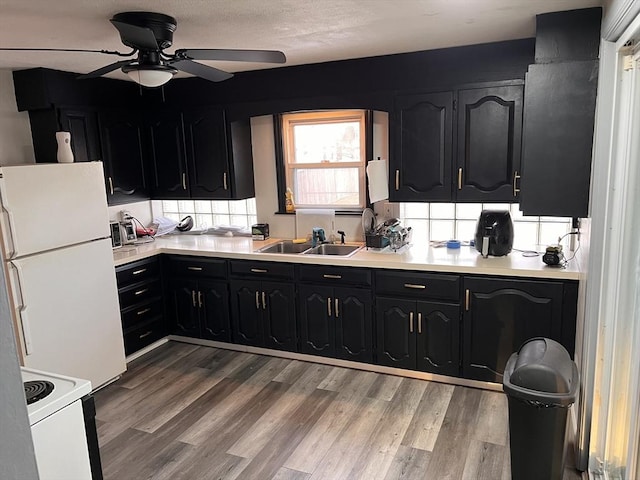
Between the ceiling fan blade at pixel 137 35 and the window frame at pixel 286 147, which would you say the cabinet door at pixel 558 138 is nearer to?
the window frame at pixel 286 147

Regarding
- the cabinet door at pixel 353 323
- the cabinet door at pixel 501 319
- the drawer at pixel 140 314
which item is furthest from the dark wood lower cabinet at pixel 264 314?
the cabinet door at pixel 501 319

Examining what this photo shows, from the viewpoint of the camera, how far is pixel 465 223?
376 cm

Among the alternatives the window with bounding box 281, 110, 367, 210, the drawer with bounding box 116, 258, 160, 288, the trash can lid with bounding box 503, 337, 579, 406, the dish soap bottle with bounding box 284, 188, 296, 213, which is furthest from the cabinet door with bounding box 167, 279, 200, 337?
the trash can lid with bounding box 503, 337, 579, 406

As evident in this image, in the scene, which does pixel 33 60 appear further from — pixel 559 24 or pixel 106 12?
pixel 559 24

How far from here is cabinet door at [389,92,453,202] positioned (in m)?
3.41

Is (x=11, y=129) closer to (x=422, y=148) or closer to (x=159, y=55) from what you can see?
(x=159, y=55)

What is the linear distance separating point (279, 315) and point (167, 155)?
1801mm

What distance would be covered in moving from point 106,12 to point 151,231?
2586 mm

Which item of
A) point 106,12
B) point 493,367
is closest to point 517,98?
point 493,367

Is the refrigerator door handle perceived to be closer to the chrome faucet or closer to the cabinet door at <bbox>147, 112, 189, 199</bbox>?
the cabinet door at <bbox>147, 112, 189, 199</bbox>

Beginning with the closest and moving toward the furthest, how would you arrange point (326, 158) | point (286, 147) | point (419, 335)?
point (419, 335)
point (326, 158)
point (286, 147)

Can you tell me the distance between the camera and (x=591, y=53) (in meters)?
2.51

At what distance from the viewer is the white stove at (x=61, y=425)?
1540 mm

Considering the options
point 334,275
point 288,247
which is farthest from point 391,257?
point 288,247
